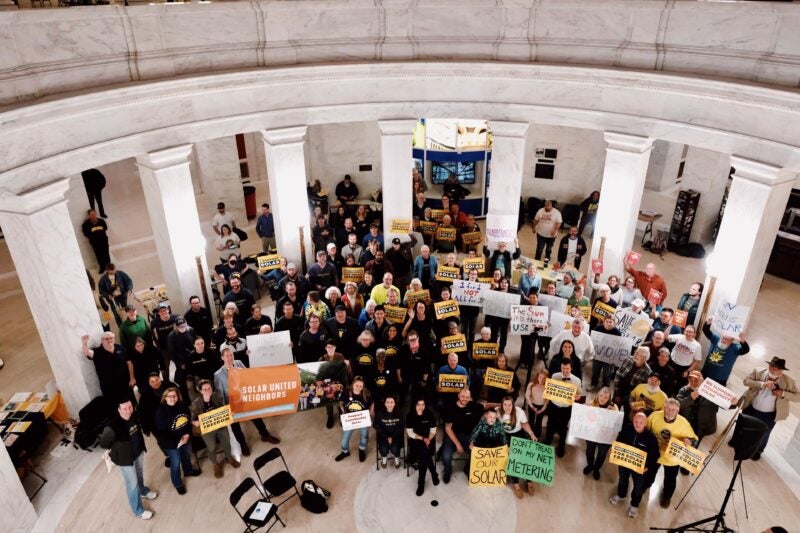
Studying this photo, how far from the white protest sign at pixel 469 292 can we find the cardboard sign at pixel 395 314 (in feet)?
3.66

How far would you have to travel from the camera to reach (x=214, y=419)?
8859 mm

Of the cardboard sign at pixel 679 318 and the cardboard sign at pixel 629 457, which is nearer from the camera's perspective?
the cardboard sign at pixel 629 457

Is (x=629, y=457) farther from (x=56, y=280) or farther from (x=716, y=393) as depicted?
(x=56, y=280)

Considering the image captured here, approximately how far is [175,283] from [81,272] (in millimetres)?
2374

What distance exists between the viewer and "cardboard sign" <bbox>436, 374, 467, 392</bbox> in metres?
9.33

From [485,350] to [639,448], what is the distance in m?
2.81

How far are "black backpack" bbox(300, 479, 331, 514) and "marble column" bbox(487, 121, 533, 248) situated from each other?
7.06 m

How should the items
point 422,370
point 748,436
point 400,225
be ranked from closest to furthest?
point 748,436
point 422,370
point 400,225

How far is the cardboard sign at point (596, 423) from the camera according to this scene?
8625 millimetres

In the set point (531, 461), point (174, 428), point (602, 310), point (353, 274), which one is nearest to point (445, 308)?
point (353, 274)

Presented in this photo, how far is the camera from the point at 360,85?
12.6 m

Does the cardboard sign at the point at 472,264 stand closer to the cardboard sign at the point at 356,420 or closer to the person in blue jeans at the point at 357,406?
the person in blue jeans at the point at 357,406

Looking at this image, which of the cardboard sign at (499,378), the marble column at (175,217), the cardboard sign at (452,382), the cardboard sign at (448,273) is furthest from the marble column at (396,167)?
the cardboard sign at (499,378)

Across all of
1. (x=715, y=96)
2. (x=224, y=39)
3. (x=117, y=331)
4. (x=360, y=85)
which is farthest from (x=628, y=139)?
(x=117, y=331)
